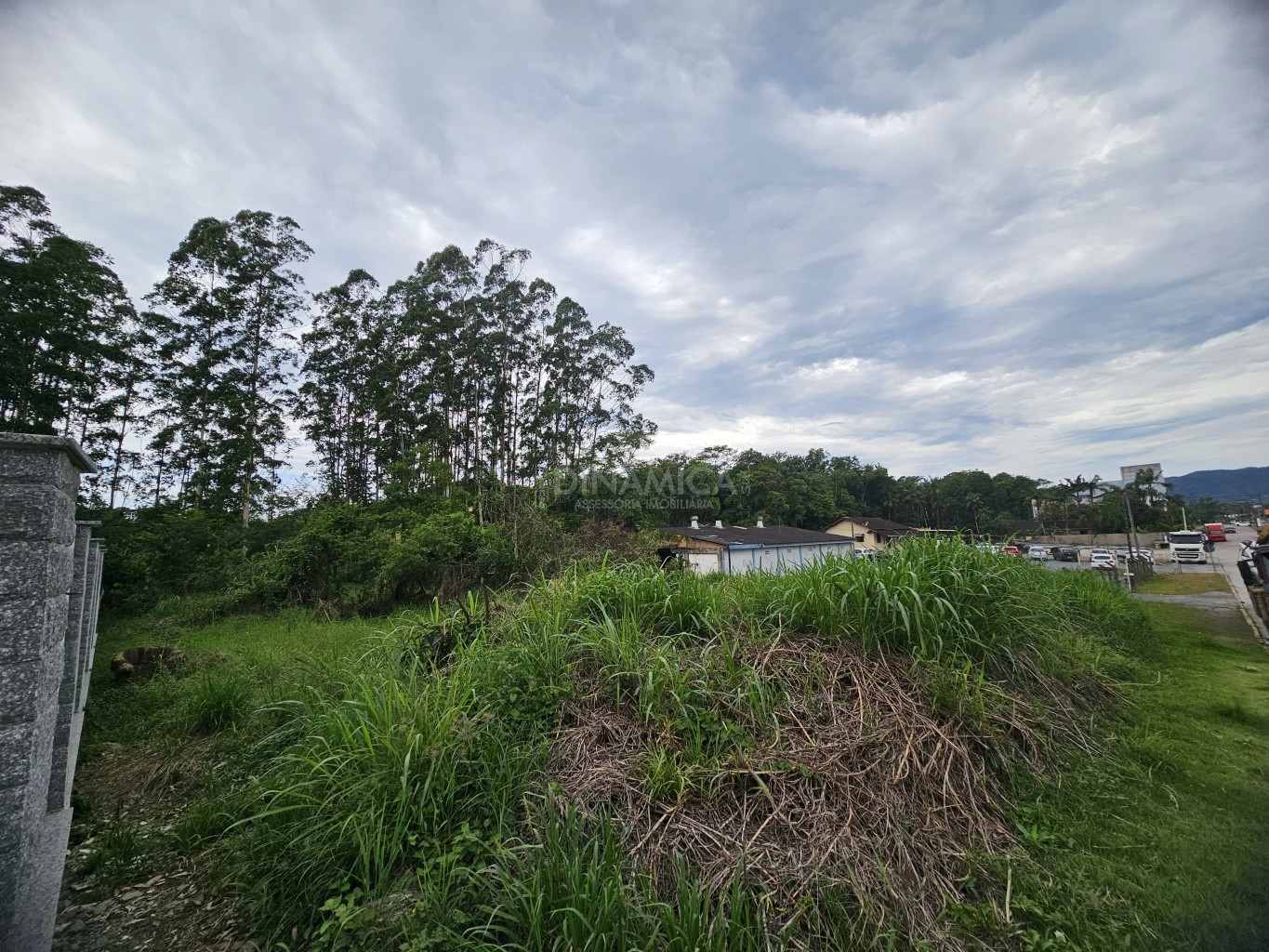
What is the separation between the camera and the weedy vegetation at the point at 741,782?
1.57 meters

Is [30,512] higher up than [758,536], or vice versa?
[30,512]

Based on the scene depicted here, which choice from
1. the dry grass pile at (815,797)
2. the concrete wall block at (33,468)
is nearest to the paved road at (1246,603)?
the dry grass pile at (815,797)

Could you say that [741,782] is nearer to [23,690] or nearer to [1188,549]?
[23,690]

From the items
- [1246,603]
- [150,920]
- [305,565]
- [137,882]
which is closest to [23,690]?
[150,920]

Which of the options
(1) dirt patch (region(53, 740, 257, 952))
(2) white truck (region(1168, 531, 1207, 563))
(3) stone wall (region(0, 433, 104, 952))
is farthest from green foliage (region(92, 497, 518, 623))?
(2) white truck (region(1168, 531, 1207, 563))

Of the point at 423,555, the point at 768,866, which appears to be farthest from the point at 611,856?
the point at 423,555

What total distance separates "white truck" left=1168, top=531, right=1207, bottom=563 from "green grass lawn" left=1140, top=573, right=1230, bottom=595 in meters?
9.65

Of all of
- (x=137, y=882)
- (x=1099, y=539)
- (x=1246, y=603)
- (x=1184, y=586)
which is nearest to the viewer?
(x=137, y=882)

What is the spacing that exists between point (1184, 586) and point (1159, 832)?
1350 cm

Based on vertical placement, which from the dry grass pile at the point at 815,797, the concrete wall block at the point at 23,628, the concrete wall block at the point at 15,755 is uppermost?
the concrete wall block at the point at 23,628

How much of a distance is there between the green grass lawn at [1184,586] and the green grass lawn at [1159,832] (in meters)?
9.35

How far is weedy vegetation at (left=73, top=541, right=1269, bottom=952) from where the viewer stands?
1569mm

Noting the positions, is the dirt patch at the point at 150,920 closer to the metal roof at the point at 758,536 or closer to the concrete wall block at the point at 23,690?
the concrete wall block at the point at 23,690

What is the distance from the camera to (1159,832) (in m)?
1.98
